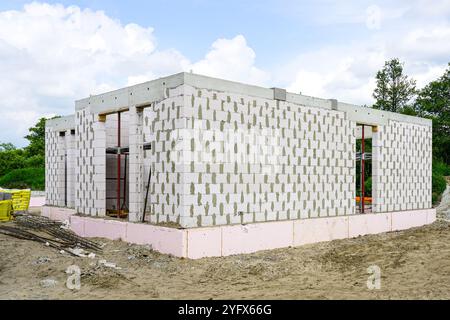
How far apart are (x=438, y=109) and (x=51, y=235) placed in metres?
39.1

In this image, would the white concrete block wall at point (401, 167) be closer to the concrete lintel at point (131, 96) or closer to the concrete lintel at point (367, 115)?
the concrete lintel at point (367, 115)

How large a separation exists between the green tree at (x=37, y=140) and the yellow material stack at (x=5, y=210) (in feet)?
117

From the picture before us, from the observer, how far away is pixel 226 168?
11484 mm

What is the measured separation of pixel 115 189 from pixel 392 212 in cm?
985

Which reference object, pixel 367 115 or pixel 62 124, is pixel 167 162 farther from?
pixel 62 124

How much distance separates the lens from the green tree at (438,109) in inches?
1646

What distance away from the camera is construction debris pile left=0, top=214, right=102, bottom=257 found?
1163cm

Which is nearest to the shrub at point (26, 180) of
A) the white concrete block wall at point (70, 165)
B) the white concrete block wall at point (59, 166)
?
the white concrete block wall at point (59, 166)

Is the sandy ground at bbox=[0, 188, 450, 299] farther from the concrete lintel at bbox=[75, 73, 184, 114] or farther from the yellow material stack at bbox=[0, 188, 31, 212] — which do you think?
the yellow material stack at bbox=[0, 188, 31, 212]

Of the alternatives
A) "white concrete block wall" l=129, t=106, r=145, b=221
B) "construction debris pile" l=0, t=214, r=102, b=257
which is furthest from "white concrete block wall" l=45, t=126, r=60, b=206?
"white concrete block wall" l=129, t=106, r=145, b=221

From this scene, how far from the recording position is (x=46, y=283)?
338 inches

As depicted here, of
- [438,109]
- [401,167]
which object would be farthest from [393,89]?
[401,167]

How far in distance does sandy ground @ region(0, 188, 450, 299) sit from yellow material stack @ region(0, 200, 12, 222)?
171 inches
